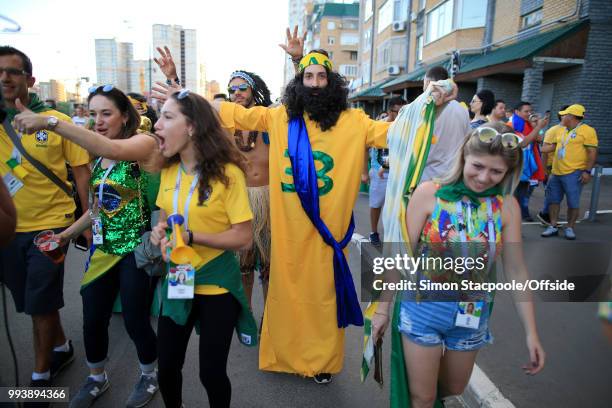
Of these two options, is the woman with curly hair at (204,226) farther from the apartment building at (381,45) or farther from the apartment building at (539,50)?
the apartment building at (381,45)

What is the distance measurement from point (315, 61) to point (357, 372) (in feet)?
7.36

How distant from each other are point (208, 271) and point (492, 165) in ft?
4.63

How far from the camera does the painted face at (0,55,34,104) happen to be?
8.37 ft

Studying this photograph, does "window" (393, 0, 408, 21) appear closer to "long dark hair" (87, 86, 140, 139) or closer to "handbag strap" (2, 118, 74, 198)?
"long dark hair" (87, 86, 140, 139)

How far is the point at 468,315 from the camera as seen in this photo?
6.26 feet

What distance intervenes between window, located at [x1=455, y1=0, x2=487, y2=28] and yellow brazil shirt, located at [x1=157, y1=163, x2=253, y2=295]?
57.3 ft

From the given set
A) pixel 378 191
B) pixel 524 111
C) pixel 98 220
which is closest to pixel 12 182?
pixel 98 220

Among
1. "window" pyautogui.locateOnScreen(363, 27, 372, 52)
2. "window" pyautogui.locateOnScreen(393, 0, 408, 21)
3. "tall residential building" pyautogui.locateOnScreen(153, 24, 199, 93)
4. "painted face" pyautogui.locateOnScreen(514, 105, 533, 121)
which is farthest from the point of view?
"tall residential building" pyautogui.locateOnScreen(153, 24, 199, 93)

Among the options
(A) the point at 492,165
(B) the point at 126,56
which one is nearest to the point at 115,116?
(A) the point at 492,165

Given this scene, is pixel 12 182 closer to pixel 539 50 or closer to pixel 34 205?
pixel 34 205

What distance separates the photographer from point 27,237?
2.61 meters

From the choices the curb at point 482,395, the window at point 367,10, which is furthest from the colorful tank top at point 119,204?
the window at point 367,10

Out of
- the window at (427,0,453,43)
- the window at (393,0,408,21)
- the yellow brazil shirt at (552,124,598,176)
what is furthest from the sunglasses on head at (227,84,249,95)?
the window at (393,0,408,21)

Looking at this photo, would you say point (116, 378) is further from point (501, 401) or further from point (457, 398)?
point (501, 401)
